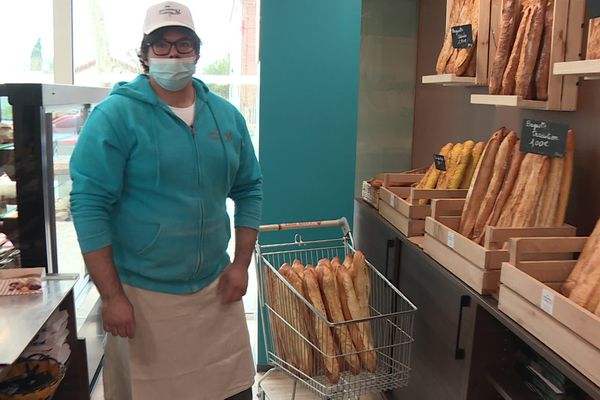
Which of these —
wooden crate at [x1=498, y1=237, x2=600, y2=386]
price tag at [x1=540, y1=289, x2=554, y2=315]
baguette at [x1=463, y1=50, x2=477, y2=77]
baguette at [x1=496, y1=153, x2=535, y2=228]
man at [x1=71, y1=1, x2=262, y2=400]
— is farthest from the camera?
baguette at [x1=463, y1=50, x2=477, y2=77]

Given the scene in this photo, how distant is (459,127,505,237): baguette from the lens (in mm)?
2146

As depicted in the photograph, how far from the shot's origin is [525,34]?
1983mm

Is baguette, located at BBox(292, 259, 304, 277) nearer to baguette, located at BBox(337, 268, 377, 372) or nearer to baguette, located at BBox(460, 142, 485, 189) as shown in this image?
baguette, located at BBox(337, 268, 377, 372)

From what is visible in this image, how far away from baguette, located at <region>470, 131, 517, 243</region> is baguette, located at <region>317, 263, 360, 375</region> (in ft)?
1.90

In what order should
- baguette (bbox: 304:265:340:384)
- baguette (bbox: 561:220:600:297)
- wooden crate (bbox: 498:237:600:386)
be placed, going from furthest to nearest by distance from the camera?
1. baguette (bbox: 304:265:340:384)
2. baguette (bbox: 561:220:600:297)
3. wooden crate (bbox: 498:237:600:386)

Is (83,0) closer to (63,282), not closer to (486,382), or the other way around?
(63,282)

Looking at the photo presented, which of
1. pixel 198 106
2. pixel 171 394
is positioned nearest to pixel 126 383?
pixel 171 394

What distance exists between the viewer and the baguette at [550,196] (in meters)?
1.86

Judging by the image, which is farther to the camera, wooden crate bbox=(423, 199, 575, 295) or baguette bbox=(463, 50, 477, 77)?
baguette bbox=(463, 50, 477, 77)

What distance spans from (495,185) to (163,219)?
45.6 inches

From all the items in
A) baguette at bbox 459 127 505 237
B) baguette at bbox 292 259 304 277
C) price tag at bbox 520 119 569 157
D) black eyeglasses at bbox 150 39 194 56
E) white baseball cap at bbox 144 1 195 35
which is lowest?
baguette at bbox 292 259 304 277

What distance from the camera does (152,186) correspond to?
5.79ft

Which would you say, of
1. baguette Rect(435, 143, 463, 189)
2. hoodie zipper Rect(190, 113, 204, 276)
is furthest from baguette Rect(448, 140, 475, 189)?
hoodie zipper Rect(190, 113, 204, 276)

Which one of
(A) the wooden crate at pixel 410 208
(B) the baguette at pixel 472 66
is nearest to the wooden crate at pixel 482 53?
(B) the baguette at pixel 472 66
